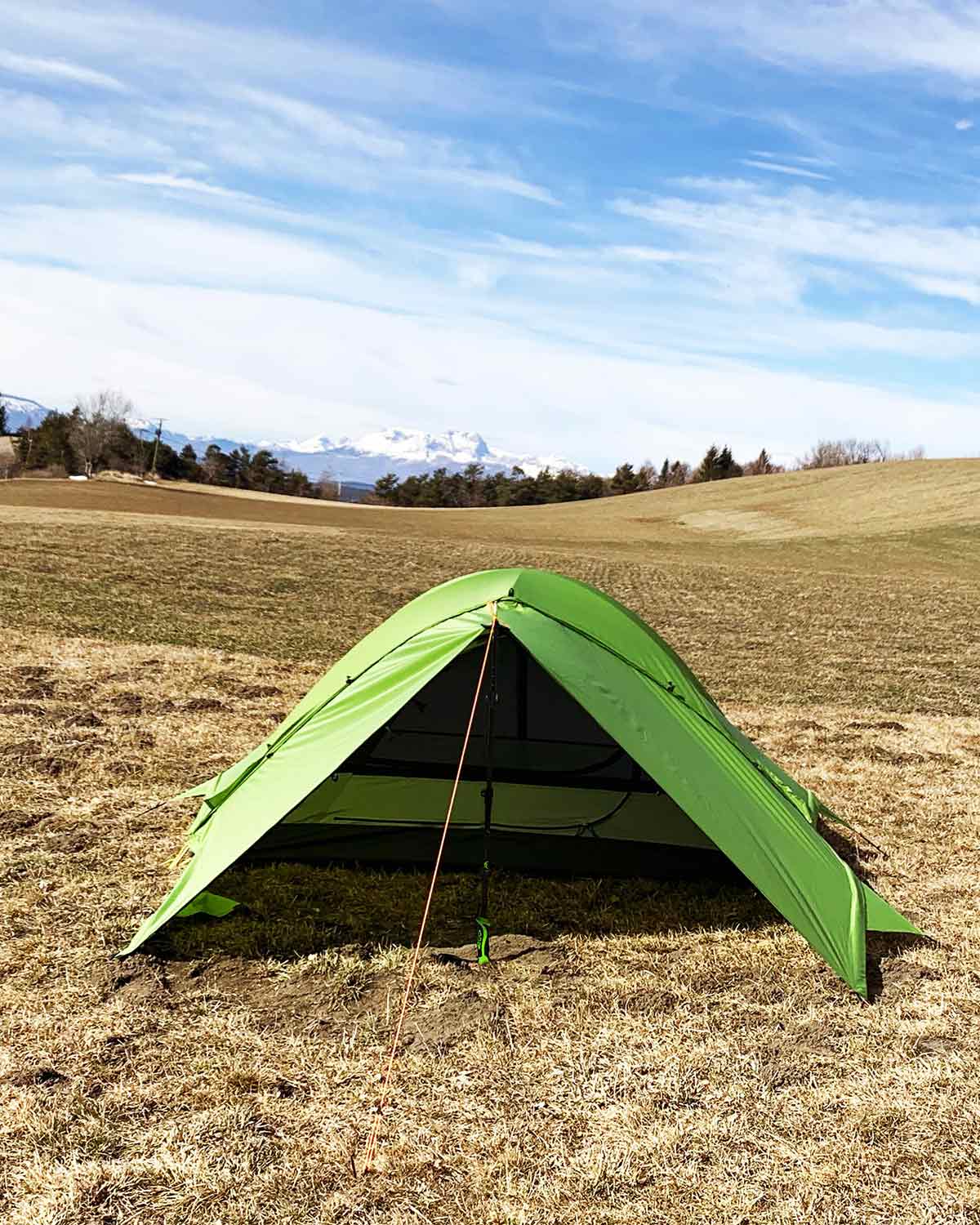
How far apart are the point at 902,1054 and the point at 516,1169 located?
1.96m

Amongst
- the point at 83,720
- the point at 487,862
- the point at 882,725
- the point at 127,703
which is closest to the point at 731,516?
the point at 882,725

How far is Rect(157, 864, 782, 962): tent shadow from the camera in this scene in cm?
509

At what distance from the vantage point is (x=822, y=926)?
4.90 m

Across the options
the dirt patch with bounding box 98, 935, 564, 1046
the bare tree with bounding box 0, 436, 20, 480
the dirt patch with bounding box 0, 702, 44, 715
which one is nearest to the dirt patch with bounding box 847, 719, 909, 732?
the dirt patch with bounding box 98, 935, 564, 1046

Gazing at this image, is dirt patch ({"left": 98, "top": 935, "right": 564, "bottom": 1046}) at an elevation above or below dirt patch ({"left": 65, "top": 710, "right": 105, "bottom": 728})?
below

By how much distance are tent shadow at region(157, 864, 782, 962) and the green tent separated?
6.7 inches

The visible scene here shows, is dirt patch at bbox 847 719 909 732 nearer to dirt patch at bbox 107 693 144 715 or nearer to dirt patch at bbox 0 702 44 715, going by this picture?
dirt patch at bbox 107 693 144 715

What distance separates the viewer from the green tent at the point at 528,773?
5020mm

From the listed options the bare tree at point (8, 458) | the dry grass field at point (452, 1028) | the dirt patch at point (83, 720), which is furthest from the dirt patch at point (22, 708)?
the bare tree at point (8, 458)

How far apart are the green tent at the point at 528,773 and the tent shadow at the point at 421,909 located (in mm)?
171

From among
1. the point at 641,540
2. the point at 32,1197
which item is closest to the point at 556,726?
the point at 32,1197

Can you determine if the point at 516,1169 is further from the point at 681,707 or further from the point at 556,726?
the point at 556,726

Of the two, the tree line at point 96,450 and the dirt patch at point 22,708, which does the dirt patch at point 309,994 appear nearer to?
the dirt patch at point 22,708

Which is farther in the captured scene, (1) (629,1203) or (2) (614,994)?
(2) (614,994)
